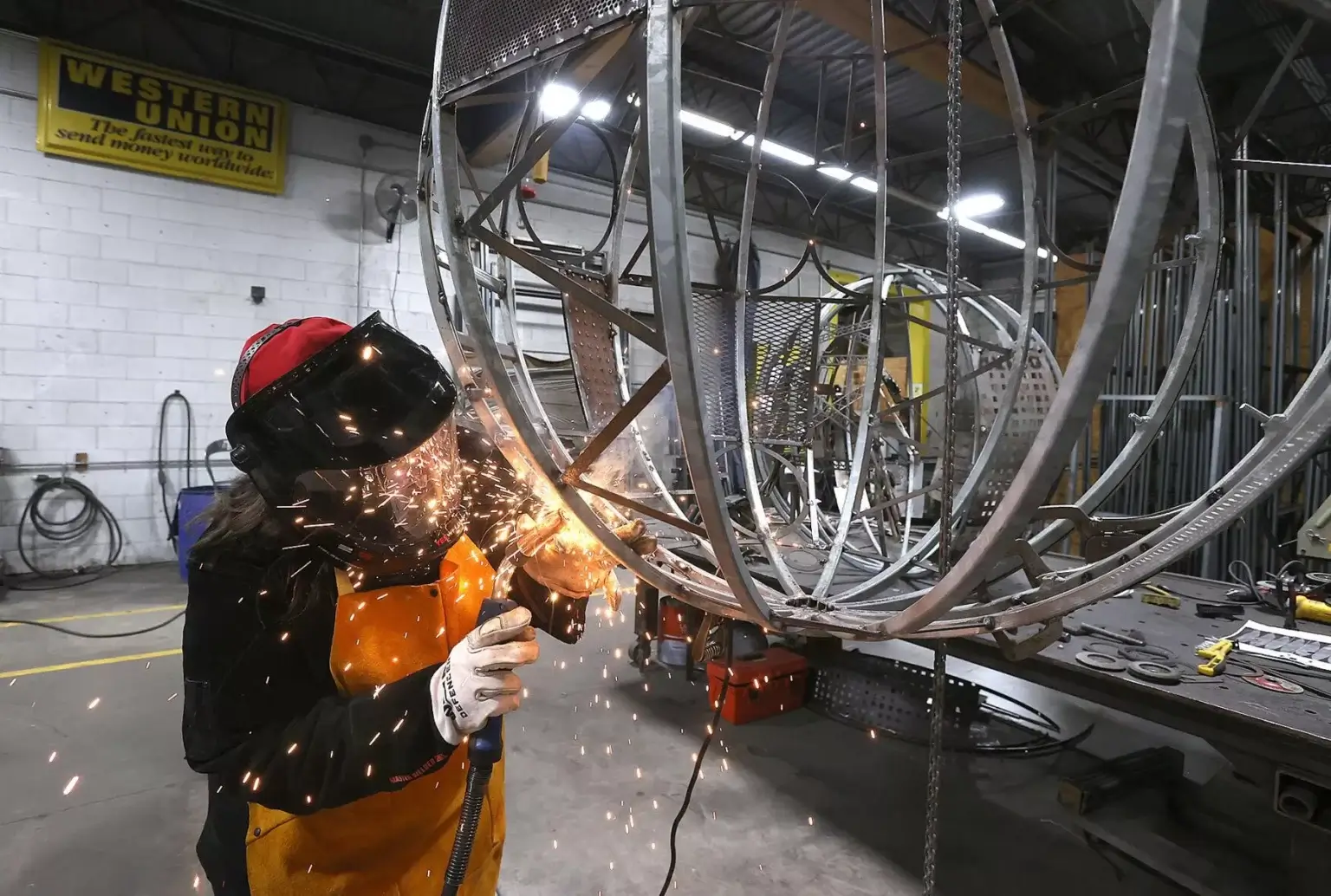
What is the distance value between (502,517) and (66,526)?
5.69 m

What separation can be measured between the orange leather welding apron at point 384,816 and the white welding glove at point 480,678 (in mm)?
55

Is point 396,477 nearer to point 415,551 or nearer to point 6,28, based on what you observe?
point 415,551

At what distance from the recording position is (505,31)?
1.19 metres

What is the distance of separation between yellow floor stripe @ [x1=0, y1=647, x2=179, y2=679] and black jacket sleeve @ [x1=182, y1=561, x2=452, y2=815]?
344cm

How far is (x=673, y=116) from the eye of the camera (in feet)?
2.78

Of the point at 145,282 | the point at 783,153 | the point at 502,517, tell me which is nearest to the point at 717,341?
the point at 502,517

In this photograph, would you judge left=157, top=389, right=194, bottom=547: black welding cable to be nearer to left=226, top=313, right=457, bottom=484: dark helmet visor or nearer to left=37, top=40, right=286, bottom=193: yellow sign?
left=37, top=40, right=286, bottom=193: yellow sign

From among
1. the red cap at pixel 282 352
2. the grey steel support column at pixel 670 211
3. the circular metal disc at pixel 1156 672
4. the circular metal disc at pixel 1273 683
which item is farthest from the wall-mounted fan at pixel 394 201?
the circular metal disc at pixel 1273 683

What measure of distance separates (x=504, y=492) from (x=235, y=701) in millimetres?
884

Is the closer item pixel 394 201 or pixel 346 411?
pixel 346 411

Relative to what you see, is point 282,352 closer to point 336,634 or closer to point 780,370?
point 336,634

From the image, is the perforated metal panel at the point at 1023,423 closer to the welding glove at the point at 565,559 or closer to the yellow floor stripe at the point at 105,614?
the welding glove at the point at 565,559

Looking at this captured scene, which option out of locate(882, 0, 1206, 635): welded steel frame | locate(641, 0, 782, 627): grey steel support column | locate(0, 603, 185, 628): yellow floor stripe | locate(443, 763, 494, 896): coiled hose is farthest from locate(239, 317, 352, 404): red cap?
locate(0, 603, 185, 628): yellow floor stripe

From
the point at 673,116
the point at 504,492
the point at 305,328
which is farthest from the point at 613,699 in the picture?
the point at 673,116
